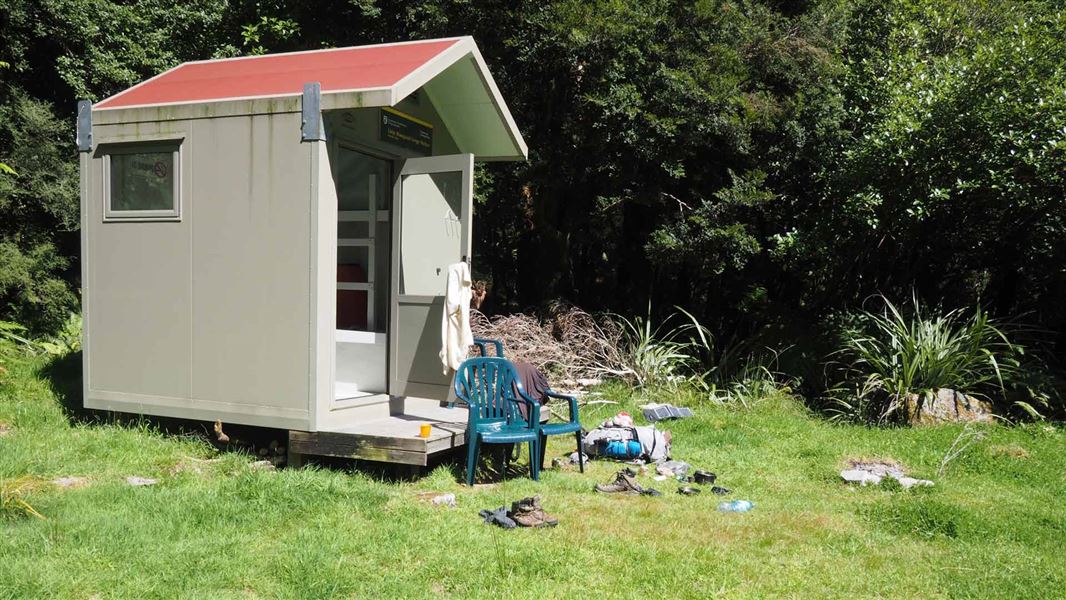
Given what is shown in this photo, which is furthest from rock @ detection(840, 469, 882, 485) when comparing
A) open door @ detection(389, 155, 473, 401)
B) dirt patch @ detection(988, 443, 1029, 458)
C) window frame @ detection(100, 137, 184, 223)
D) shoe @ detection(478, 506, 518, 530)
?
window frame @ detection(100, 137, 184, 223)

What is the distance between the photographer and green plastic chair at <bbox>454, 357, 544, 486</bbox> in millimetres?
6410

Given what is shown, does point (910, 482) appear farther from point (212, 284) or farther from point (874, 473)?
point (212, 284)

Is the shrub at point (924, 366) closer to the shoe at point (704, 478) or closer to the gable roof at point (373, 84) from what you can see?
the shoe at point (704, 478)

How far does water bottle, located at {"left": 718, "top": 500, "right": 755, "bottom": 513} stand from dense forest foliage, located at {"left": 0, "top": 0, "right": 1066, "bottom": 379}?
5.37 metres

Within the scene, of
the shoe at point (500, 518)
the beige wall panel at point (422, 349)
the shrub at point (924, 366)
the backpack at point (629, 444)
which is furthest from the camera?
the shrub at point (924, 366)

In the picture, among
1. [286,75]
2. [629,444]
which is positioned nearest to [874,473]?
[629,444]

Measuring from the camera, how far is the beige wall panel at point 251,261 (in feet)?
21.3

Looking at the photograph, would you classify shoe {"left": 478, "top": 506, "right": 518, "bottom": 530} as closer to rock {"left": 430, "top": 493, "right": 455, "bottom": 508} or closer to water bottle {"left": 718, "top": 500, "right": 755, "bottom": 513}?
rock {"left": 430, "top": 493, "right": 455, "bottom": 508}

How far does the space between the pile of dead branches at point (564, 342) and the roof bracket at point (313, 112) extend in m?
5.33

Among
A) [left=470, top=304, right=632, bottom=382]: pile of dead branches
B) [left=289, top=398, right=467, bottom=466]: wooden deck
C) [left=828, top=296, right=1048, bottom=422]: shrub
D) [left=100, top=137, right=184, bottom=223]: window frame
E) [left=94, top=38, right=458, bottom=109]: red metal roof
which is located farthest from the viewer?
[left=470, top=304, right=632, bottom=382]: pile of dead branches

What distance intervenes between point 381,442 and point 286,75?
10.6 ft

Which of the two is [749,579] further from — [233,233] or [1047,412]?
[1047,412]

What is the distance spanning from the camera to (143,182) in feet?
23.7

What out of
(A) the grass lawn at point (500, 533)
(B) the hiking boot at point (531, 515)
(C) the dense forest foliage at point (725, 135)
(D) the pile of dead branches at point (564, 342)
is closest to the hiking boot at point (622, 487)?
(A) the grass lawn at point (500, 533)
